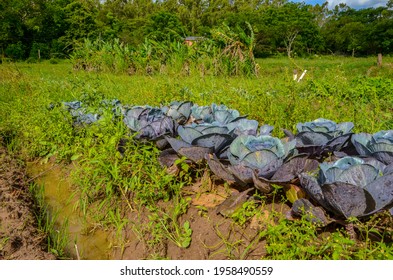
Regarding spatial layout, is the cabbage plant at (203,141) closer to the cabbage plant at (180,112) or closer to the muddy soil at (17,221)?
the cabbage plant at (180,112)

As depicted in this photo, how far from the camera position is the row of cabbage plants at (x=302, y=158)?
4.83ft

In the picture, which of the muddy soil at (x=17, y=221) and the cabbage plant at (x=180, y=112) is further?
the cabbage plant at (x=180, y=112)

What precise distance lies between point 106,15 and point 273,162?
3675 cm

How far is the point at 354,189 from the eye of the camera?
4.65 ft

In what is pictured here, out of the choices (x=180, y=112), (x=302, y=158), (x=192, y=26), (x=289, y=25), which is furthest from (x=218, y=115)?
(x=192, y=26)

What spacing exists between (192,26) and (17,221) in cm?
4319

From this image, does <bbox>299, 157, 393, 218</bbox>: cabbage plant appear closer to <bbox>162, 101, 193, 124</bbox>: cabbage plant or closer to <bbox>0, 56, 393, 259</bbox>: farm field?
<bbox>0, 56, 393, 259</bbox>: farm field

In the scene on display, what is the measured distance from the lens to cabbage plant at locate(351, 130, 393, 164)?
1755 mm

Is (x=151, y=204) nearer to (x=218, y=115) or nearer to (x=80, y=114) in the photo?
(x=218, y=115)

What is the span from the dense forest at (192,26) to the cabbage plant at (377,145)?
67.3ft

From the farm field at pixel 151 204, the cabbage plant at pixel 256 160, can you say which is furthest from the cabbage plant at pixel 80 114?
the cabbage plant at pixel 256 160


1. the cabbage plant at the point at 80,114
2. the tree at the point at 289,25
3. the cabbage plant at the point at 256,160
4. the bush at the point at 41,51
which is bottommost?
the bush at the point at 41,51

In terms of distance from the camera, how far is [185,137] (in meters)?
2.18

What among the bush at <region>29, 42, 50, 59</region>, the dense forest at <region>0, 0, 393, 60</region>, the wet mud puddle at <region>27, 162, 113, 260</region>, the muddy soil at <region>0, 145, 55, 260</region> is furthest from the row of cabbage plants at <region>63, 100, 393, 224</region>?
the bush at <region>29, 42, 50, 59</region>
